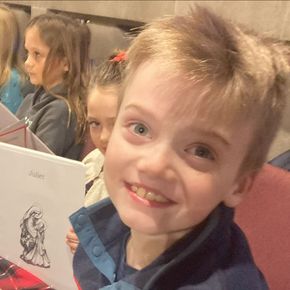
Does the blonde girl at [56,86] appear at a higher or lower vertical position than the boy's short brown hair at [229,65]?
lower

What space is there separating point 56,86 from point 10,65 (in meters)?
0.60

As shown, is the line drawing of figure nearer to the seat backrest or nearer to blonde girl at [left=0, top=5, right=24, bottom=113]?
the seat backrest

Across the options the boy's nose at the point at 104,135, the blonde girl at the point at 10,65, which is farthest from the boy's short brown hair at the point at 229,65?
the blonde girl at the point at 10,65

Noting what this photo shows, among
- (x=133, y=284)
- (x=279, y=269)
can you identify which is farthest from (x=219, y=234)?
(x=279, y=269)

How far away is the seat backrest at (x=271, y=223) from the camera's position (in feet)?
3.37

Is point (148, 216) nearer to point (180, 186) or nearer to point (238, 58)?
point (180, 186)

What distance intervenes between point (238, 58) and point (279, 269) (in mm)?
561

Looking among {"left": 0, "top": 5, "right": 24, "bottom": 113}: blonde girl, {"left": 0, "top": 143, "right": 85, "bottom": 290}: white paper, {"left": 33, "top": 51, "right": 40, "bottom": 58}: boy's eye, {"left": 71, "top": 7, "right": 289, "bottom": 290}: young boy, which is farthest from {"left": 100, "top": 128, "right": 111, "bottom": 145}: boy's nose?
{"left": 0, "top": 5, "right": 24, "bottom": 113}: blonde girl

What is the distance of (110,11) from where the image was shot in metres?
2.63

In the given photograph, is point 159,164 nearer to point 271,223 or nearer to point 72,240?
point 72,240

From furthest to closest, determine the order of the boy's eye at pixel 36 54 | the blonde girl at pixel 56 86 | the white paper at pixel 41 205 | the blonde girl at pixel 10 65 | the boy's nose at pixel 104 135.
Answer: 1. the blonde girl at pixel 10 65
2. the boy's eye at pixel 36 54
3. the blonde girl at pixel 56 86
4. the boy's nose at pixel 104 135
5. the white paper at pixel 41 205

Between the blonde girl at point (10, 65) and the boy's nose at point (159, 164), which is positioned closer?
the boy's nose at point (159, 164)

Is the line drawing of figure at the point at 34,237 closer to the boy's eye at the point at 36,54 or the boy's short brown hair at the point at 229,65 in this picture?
the boy's short brown hair at the point at 229,65

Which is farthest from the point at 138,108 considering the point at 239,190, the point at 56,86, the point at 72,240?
the point at 56,86
